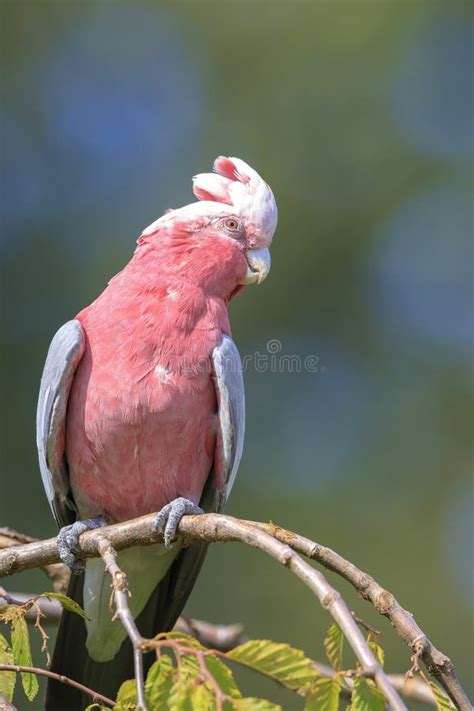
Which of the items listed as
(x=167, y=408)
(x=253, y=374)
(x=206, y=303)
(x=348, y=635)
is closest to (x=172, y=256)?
(x=206, y=303)

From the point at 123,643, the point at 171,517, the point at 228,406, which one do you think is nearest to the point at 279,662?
the point at 171,517

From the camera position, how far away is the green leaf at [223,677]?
1961 millimetres

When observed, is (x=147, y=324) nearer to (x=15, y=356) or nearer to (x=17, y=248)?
(x=15, y=356)

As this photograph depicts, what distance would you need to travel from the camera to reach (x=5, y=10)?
34.8ft

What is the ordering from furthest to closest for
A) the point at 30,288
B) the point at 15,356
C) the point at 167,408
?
the point at 30,288
the point at 15,356
the point at 167,408

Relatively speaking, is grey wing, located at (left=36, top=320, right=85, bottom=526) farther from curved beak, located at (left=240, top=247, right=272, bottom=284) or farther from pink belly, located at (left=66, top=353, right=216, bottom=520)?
curved beak, located at (left=240, top=247, right=272, bottom=284)

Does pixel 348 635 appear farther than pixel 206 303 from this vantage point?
No

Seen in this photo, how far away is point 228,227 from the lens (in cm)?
421

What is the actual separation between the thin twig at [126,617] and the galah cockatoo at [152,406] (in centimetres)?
68

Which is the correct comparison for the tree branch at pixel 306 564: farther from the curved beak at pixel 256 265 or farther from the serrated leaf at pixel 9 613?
the curved beak at pixel 256 265

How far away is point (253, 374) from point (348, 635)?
657cm

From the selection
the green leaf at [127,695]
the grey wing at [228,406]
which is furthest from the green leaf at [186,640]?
the grey wing at [228,406]

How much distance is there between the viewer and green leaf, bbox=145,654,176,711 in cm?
198

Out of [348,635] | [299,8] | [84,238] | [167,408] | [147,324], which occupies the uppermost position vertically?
[299,8]
